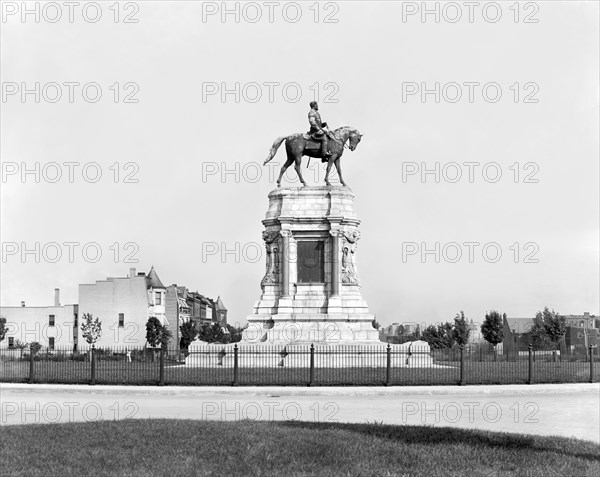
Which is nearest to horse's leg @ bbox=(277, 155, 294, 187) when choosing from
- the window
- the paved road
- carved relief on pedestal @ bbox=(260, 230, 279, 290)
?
carved relief on pedestal @ bbox=(260, 230, 279, 290)

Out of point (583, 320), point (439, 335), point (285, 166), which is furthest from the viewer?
point (583, 320)

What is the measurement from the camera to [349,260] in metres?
36.8

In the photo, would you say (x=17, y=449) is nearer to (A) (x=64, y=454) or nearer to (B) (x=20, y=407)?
(A) (x=64, y=454)

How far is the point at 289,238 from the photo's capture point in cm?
3653

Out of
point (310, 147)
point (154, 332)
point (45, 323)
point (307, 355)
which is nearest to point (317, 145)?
point (310, 147)

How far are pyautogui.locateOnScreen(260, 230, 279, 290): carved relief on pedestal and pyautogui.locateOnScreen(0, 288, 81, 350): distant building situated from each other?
60.4m

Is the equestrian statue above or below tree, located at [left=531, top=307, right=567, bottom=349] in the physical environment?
above

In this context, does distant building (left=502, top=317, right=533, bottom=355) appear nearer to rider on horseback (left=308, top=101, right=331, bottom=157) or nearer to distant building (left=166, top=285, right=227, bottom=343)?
distant building (left=166, top=285, right=227, bottom=343)

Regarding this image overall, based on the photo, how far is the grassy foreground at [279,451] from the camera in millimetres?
10797

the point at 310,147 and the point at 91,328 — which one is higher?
the point at 310,147

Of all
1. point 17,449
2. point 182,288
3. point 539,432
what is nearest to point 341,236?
point 539,432

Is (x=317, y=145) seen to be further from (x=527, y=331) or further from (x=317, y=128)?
(x=527, y=331)

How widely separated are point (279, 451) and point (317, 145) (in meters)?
27.0

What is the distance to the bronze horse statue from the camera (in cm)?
3775
